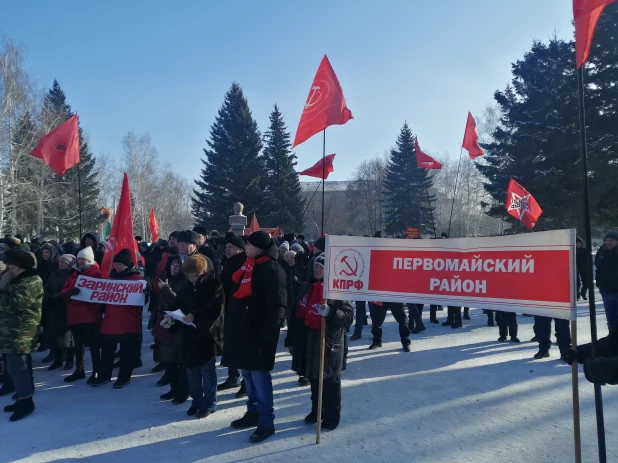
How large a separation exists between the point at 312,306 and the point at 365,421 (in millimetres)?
1340

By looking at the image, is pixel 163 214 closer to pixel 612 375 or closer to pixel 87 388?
pixel 87 388

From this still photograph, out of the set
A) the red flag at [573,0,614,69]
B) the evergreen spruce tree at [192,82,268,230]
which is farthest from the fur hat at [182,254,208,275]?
the evergreen spruce tree at [192,82,268,230]

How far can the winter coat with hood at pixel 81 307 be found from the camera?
6.13m

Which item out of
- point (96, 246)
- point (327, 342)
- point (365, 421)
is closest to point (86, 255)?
point (96, 246)

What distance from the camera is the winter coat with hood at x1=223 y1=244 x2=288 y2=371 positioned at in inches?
166

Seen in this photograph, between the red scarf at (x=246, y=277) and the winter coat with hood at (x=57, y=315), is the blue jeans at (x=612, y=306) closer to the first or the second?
the red scarf at (x=246, y=277)

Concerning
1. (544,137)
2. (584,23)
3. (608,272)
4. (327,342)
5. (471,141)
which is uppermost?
(544,137)

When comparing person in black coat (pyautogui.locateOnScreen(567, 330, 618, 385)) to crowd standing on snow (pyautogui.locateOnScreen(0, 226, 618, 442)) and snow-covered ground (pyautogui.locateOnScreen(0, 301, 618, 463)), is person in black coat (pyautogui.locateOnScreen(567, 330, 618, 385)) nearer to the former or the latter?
crowd standing on snow (pyautogui.locateOnScreen(0, 226, 618, 442))

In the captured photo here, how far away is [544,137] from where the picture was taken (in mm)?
22328

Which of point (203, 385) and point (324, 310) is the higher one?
point (324, 310)

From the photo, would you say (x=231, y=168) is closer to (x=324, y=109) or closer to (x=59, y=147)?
(x=59, y=147)

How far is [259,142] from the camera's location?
36625mm

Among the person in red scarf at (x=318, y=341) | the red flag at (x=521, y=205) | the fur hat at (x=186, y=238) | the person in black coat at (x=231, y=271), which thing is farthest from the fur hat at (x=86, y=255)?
the red flag at (x=521, y=205)

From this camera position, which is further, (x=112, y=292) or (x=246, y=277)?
(x=112, y=292)
